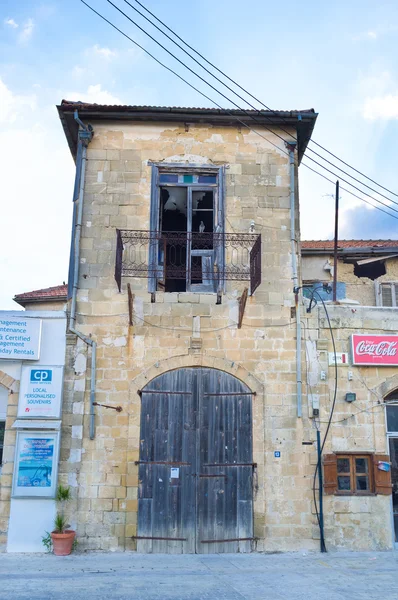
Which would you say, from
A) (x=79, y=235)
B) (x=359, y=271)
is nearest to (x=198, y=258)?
(x=79, y=235)

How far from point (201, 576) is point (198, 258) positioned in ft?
18.1

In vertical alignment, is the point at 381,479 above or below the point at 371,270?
below

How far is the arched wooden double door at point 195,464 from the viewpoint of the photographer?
9.12m

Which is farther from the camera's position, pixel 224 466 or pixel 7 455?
pixel 224 466

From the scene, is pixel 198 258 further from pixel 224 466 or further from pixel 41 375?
pixel 224 466

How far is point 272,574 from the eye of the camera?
7738mm

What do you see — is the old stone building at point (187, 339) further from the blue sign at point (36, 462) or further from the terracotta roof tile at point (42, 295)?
the terracotta roof tile at point (42, 295)

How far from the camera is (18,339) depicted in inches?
374

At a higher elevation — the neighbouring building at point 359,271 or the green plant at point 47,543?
the neighbouring building at point 359,271

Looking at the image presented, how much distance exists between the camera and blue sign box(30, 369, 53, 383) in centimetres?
948

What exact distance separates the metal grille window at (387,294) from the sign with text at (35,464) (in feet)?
27.2

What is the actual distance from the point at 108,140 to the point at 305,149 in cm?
410

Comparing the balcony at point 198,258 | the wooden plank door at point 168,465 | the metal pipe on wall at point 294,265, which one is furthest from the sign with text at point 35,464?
the metal pipe on wall at point 294,265

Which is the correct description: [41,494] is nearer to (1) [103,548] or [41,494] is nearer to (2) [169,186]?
(1) [103,548]
